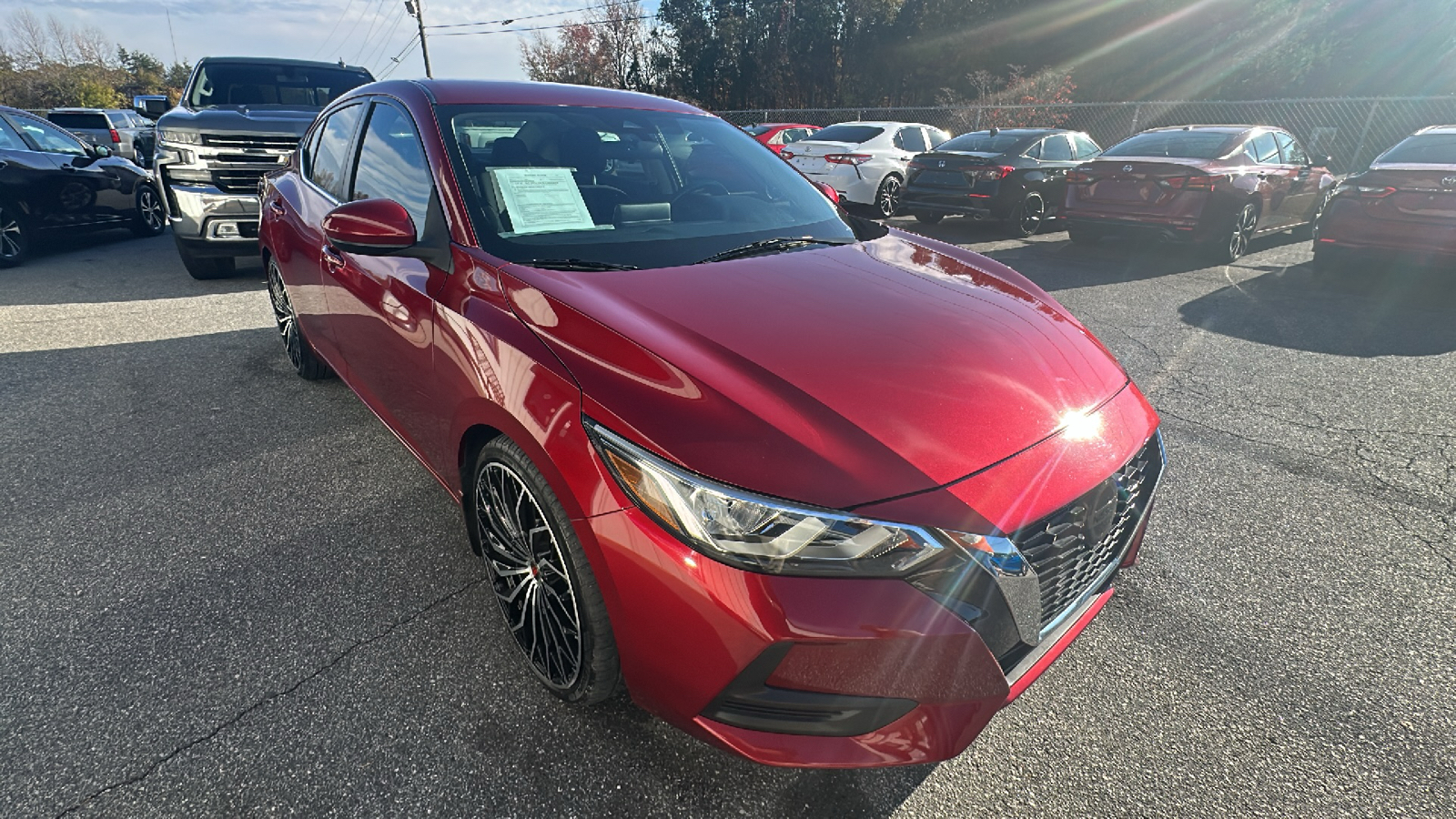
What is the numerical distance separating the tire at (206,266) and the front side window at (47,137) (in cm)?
259

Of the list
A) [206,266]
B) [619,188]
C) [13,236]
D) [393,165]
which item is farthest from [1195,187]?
[13,236]

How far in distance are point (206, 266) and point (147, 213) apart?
11.5ft

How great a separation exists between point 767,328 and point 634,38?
1571 inches

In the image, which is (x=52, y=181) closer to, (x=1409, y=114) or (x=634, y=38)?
(x=1409, y=114)

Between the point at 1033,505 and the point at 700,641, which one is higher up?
the point at 1033,505

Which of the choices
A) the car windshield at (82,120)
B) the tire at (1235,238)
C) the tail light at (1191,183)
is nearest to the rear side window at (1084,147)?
the tire at (1235,238)

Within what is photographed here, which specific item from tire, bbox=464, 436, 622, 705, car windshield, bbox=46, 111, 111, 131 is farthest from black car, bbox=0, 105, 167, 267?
car windshield, bbox=46, 111, 111, 131

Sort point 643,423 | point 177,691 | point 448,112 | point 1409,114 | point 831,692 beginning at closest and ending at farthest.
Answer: point 831,692 < point 643,423 < point 177,691 < point 448,112 < point 1409,114

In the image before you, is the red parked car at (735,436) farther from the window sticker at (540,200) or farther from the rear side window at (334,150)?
the rear side window at (334,150)

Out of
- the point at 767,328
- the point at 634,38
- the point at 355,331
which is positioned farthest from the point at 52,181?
→ the point at 634,38


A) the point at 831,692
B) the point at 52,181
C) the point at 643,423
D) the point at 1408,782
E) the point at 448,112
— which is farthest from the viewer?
the point at 52,181

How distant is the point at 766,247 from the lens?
2480 millimetres

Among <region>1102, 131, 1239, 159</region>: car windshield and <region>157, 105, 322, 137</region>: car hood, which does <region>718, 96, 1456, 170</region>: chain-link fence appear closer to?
<region>1102, 131, 1239, 159</region>: car windshield

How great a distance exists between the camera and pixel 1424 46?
65.4ft
